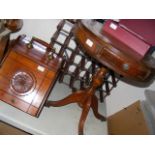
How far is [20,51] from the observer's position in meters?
1.30

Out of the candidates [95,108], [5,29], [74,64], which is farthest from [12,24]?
[95,108]

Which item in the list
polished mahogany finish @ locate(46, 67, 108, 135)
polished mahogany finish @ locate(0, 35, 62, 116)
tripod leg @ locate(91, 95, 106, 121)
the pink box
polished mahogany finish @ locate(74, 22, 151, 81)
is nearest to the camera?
polished mahogany finish @ locate(74, 22, 151, 81)

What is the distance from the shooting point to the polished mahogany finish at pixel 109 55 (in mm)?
1034

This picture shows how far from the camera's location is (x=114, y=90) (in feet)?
6.30

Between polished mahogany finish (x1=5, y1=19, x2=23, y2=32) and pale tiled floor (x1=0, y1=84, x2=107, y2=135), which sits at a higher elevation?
polished mahogany finish (x1=5, y1=19, x2=23, y2=32)

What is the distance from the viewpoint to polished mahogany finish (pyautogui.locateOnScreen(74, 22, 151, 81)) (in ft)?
3.39

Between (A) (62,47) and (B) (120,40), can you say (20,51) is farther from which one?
(B) (120,40)

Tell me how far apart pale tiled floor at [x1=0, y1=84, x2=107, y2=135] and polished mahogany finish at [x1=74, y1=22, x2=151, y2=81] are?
543 millimetres

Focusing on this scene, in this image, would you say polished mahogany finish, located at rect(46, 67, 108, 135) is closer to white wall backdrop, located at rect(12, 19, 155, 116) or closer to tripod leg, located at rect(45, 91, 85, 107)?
tripod leg, located at rect(45, 91, 85, 107)

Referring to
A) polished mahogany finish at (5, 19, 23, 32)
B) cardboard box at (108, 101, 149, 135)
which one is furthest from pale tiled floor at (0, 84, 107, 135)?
polished mahogany finish at (5, 19, 23, 32)

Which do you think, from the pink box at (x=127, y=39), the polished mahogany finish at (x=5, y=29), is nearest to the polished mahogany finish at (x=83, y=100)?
the pink box at (x=127, y=39)
